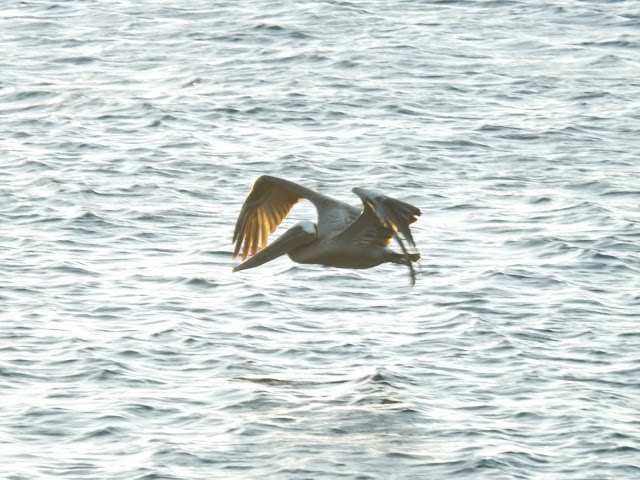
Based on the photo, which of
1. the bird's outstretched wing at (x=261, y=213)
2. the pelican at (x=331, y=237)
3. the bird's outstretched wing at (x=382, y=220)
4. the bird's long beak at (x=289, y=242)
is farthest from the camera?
the bird's outstretched wing at (x=261, y=213)

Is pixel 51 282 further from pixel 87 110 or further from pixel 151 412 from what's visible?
pixel 87 110

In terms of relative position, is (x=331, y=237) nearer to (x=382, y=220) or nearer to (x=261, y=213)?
(x=261, y=213)

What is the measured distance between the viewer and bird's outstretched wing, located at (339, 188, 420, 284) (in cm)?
1230

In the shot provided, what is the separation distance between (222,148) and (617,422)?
1029 cm

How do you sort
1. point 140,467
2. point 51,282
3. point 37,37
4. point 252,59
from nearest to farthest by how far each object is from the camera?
point 140,467 < point 51,282 < point 252,59 < point 37,37

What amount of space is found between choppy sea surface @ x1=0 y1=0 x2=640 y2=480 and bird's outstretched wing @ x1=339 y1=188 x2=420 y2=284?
1.26 meters

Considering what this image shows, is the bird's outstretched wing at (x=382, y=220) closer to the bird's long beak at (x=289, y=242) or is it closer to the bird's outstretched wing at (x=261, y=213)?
the bird's long beak at (x=289, y=242)

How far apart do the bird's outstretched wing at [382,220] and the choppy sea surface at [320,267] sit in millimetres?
1261

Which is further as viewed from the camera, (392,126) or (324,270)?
(392,126)

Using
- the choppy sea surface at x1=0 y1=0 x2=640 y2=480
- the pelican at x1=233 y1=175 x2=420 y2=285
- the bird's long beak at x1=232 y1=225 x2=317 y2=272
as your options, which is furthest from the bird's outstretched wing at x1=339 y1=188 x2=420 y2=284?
the choppy sea surface at x1=0 y1=0 x2=640 y2=480

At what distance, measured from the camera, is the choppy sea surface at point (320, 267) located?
39.8ft

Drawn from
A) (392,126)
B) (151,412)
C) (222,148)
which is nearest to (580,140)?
(392,126)

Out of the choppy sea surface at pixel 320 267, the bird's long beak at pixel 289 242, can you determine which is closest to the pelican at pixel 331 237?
the bird's long beak at pixel 289 242

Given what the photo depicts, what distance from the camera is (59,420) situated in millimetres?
12281
